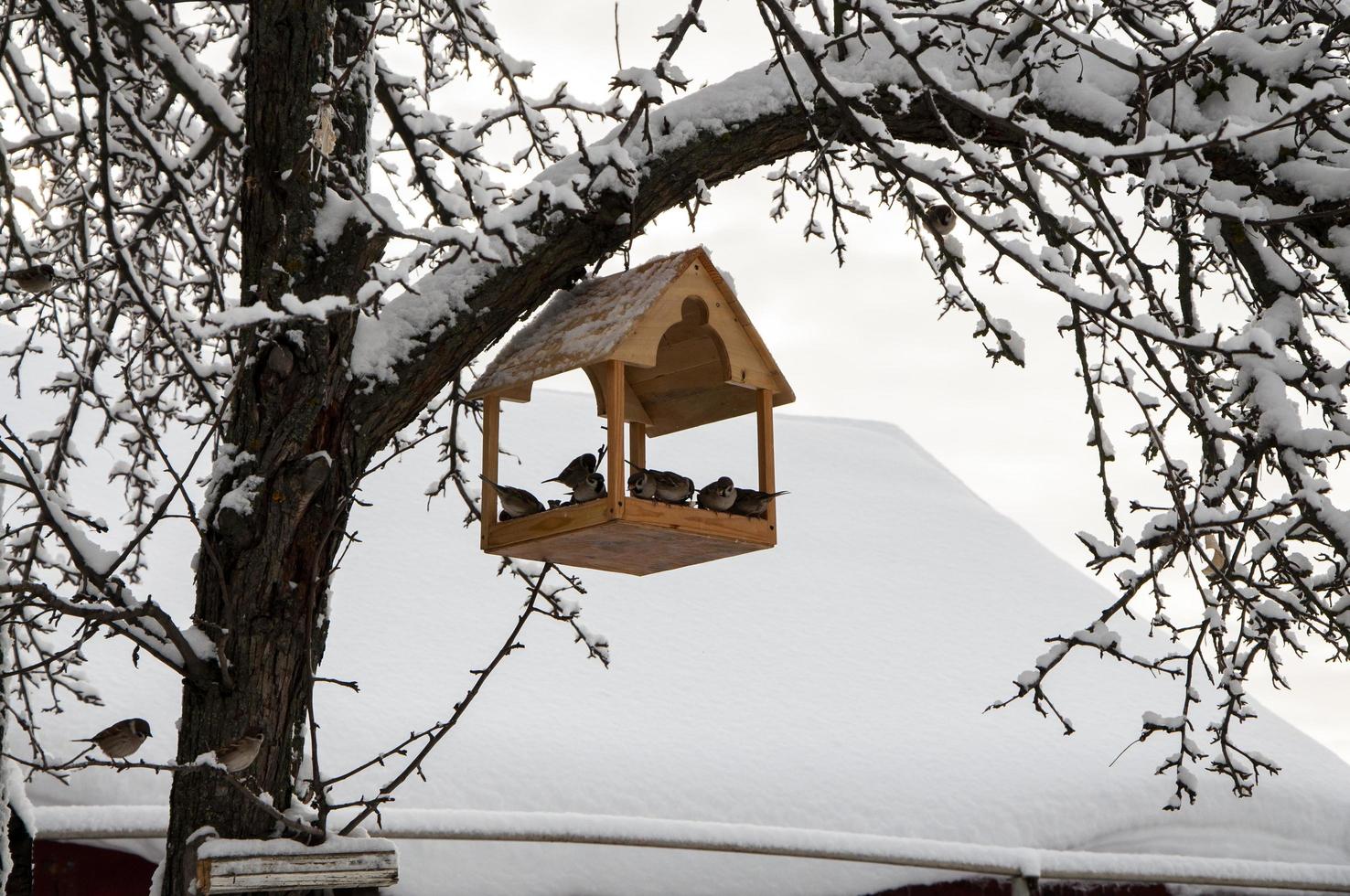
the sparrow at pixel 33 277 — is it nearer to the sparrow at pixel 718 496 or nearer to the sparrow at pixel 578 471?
the sparrow at pixel 578 471

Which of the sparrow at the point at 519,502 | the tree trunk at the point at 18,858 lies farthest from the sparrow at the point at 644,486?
the tree trunk at the point at 18,858

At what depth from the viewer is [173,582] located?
5.84 m

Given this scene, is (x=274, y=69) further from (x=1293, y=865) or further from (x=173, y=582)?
(x=1293, y=865)

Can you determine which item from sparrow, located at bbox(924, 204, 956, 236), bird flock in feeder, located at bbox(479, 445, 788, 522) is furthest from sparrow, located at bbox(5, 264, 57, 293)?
sparrow, located at bbox(924, 204, 956, 236)

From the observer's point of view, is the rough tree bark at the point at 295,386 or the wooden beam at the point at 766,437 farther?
the wooden beam at the point at 766,437

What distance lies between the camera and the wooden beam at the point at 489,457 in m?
3.26

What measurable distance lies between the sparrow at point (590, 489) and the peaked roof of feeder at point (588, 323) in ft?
0.81

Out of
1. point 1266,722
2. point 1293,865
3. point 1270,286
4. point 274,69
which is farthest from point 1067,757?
point 274,69

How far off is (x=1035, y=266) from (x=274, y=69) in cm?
177

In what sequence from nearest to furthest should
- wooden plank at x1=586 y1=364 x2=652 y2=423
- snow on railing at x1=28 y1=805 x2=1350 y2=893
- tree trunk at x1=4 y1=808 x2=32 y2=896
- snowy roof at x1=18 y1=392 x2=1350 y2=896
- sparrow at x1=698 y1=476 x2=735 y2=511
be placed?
1. sparrow at x1=698 y1=476 x2=735 y2=511
2. wooden plank at x1=586 y1=364 x2=652 y2=423
3. tree trunk at x1=4 y1=808 x2=32 y2=896
4. snow on railing at x1=28 y1=805 x2=1350 y2=893
5. snowy roof at x1=18 y1=392 x2=1350 y2=896

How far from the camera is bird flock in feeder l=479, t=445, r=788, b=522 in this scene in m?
3.03

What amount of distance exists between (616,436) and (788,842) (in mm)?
2465

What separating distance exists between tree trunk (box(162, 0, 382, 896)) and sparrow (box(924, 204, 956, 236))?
4.71 ft

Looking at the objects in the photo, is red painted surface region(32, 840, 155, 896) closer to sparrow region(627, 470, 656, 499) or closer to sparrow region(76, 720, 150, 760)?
sparrow region(76, 720, 150, 760)
